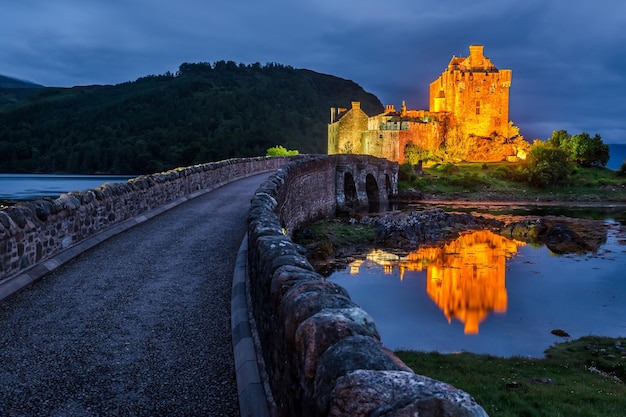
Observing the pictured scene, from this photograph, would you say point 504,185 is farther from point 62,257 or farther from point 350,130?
point 62,257

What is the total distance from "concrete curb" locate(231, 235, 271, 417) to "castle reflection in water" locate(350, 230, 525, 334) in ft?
44.1

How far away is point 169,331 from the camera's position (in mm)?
6367

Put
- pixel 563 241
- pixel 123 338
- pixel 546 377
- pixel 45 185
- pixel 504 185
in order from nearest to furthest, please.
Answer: pixel 123 338 → pixel 546 377 → pixel 563 241 → pixel 504 185 → pixel 45 185

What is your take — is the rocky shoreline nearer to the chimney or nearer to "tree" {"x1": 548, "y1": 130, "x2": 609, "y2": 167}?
"tree" {"x1": 548, "y1": 130, "x2": 609, "y2": 167}

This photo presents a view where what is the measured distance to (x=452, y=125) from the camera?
270 ft

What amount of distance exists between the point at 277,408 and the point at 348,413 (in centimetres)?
195

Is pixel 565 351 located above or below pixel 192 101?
below

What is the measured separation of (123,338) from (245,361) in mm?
1709

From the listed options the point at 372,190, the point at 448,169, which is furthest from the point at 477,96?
the point at 372,190

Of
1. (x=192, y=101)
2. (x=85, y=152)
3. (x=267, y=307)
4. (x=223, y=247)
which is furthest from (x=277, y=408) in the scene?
(x=192, y=101)

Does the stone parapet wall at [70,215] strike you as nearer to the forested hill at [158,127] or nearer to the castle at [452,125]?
the castle at [452,125]

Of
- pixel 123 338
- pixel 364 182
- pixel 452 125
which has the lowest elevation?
pixel 364 182

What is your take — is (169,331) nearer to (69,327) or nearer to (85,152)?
(69,327)

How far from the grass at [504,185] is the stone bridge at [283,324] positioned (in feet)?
166
